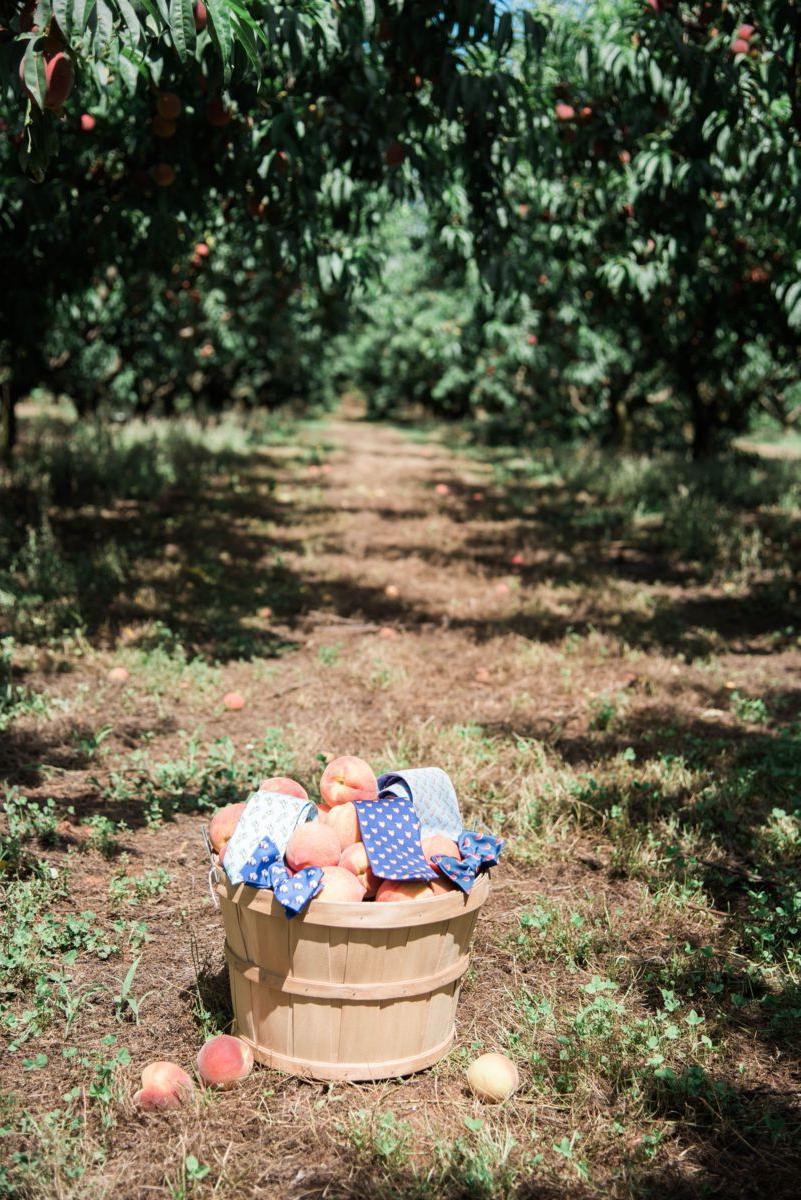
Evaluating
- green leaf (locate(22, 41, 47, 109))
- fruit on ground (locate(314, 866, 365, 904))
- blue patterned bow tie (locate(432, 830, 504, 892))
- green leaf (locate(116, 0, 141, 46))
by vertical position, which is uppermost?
green leaf (locate(116, 0, 141, 46))

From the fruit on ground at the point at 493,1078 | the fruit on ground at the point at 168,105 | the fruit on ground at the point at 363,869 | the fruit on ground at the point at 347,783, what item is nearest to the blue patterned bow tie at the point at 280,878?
the fruit on ground at the point at 363,869

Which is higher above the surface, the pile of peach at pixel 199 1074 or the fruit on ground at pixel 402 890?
the fruit on ground at pixel 402 890

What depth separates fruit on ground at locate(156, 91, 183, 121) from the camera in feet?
14.4

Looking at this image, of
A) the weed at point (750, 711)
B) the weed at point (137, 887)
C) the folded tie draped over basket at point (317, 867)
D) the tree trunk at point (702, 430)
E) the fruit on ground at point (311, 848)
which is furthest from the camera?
the tree trunk at point (702, 430)

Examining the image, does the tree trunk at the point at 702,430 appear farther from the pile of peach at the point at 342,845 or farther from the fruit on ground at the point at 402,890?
the fruit on ground at the point at 402,890

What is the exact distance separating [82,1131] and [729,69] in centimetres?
445

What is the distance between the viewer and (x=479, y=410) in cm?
2661

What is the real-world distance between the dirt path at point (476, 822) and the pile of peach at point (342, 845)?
1.53 ft

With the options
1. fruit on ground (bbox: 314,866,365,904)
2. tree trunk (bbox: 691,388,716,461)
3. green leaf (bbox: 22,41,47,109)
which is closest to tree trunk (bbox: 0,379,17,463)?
green leaf (bbox: 22,41,47,109)

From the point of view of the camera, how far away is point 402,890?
2.37 metres

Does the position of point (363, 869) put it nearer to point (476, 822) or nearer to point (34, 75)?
point (476, 822)

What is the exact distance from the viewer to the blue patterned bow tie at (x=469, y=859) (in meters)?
2.35

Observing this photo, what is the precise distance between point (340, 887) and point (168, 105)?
3678 millimetres

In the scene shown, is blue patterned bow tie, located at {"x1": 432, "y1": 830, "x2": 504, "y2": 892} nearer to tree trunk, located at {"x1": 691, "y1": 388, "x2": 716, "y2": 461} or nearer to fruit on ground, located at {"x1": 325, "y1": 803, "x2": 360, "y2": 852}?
fruit on ground, located at {"x1": 325, "y1": 803, "x2": 360, "y2": 852}
